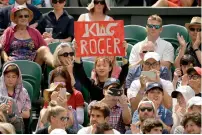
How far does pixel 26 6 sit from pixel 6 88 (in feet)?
9.62

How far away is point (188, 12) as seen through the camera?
64.1 ft

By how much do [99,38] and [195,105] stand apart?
6.41ft

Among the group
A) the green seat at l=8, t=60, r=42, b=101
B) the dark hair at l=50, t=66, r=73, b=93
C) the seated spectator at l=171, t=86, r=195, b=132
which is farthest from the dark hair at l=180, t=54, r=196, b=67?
the green seat at l=8, t=60, r=42, b=101

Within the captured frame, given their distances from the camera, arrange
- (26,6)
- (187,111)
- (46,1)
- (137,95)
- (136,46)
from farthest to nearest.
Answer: (46,1), (26,6), (136,46), (137,95), (187,111)

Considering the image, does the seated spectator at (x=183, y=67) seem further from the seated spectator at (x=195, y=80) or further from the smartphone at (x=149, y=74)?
the smartphone at (x=149, y=74)

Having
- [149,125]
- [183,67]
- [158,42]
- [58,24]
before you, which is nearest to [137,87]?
[183,67]

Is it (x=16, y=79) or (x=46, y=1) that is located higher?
(x=46, y=1)

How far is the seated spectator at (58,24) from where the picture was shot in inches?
749

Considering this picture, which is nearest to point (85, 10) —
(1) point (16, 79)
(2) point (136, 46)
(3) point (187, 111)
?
(2) point (136, 46)

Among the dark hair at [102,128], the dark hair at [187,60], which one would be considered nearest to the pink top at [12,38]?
the dark hair at [187,60]

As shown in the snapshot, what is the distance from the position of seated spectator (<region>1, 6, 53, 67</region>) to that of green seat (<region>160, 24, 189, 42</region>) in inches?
73.2

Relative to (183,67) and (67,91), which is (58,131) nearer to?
(67,91)

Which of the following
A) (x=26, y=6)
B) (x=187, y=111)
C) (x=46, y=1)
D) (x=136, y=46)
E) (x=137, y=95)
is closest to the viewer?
(x=187, y=111)

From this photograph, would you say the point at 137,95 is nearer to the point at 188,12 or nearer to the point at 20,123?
the point at 20,123
